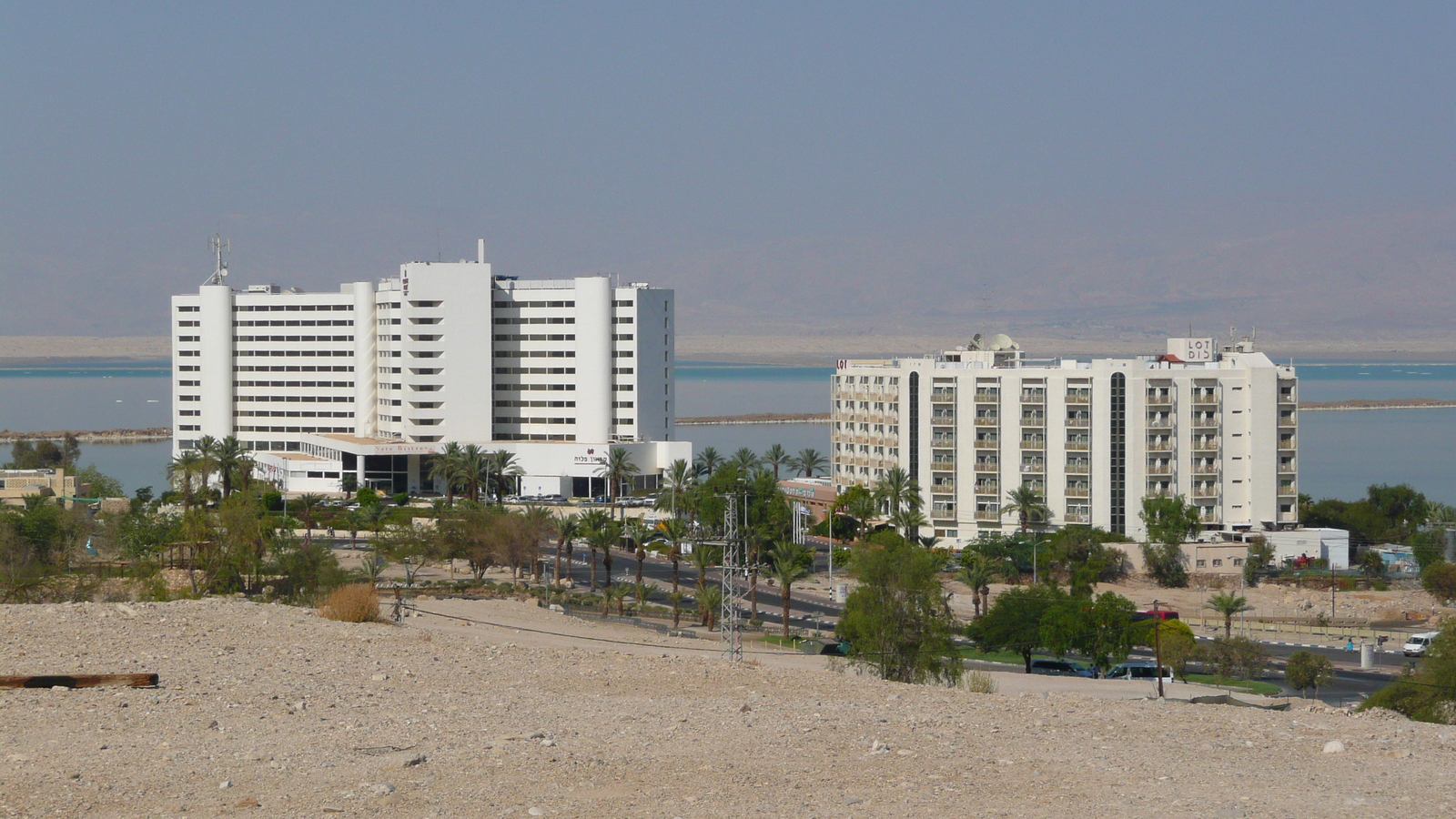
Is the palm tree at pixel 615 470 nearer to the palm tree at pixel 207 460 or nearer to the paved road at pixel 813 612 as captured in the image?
the paved road at pixel 813 612

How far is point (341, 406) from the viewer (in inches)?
4560

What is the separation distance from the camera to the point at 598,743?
13.6 m

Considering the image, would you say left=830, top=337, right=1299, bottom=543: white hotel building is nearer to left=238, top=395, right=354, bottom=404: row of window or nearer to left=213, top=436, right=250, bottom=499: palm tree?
left=213, top=436, right=250, bottom=499: palm tree

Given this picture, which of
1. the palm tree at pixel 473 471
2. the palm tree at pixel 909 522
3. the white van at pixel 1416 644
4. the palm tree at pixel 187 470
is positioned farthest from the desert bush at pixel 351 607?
the palm tree at pixel 473 471

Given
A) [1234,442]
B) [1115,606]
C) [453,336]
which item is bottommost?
[1115,606]

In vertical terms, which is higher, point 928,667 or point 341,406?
point 341,406

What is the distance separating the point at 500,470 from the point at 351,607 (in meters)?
67.7

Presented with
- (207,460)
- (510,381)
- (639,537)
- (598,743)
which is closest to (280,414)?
(510,381)

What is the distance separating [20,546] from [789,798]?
43789 millimetres

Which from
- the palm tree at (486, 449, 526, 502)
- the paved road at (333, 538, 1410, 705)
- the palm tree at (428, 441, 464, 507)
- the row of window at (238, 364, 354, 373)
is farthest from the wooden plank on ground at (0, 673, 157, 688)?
the row of window at (238, 364, 354, 373)

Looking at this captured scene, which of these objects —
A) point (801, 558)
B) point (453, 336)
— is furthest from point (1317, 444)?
point (801, 558)

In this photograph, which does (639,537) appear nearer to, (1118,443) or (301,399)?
(1118,443)

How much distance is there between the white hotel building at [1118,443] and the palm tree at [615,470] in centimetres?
1942

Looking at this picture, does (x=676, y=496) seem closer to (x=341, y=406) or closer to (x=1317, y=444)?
→ (x=341, y=406)
